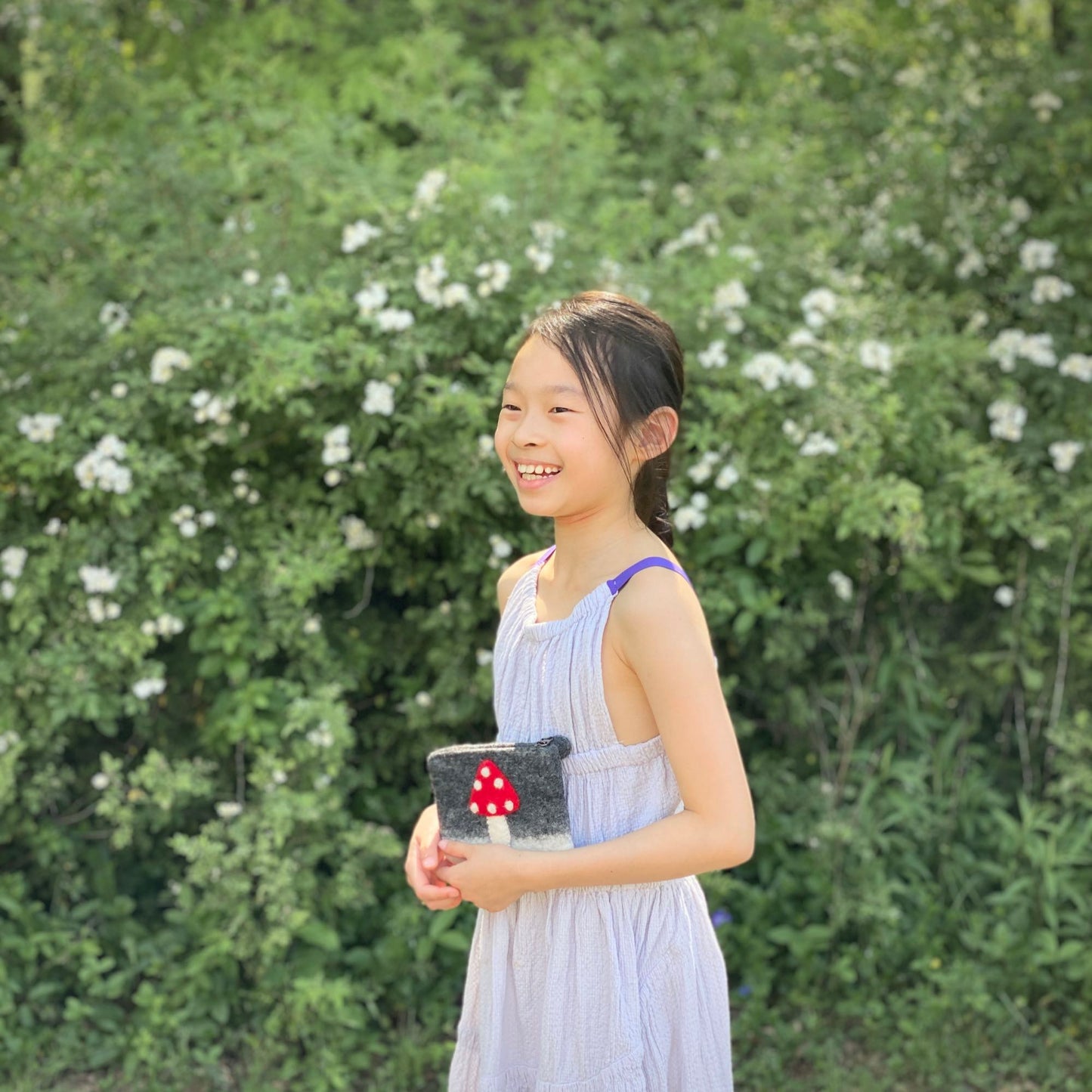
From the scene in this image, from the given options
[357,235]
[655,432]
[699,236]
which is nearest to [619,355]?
[655,432]

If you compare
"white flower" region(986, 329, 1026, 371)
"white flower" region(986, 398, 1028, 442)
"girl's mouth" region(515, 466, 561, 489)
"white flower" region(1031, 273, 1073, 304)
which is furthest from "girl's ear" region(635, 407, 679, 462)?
"white flower" region(1031, 273, 1073, 304)

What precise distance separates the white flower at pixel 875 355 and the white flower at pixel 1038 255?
77 centimetres

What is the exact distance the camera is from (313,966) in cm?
303

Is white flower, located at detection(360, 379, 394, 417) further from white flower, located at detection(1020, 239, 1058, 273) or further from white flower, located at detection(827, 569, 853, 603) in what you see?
white flower, located at detection(1020, 239, 1058, 273)

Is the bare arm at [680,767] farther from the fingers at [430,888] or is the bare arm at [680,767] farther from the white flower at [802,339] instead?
the white flower at [802,339]

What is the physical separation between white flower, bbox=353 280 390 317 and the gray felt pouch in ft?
5.76

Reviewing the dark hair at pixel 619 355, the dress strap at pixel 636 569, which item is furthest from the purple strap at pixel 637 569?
the dark hair at pixel 619 355

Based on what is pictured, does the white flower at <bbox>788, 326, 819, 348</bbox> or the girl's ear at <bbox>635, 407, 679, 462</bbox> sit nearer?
the girl's ear at <bbox>635, 407, 679, 462</bbox>

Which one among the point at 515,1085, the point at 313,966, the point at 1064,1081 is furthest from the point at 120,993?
the point at 1064,1081

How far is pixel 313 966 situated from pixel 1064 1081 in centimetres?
174

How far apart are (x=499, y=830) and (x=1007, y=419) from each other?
2435mm

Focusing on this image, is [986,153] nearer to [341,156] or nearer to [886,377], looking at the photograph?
[886,377]

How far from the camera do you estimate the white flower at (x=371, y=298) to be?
3.09m

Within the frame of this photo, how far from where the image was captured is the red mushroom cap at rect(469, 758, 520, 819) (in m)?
1.52
